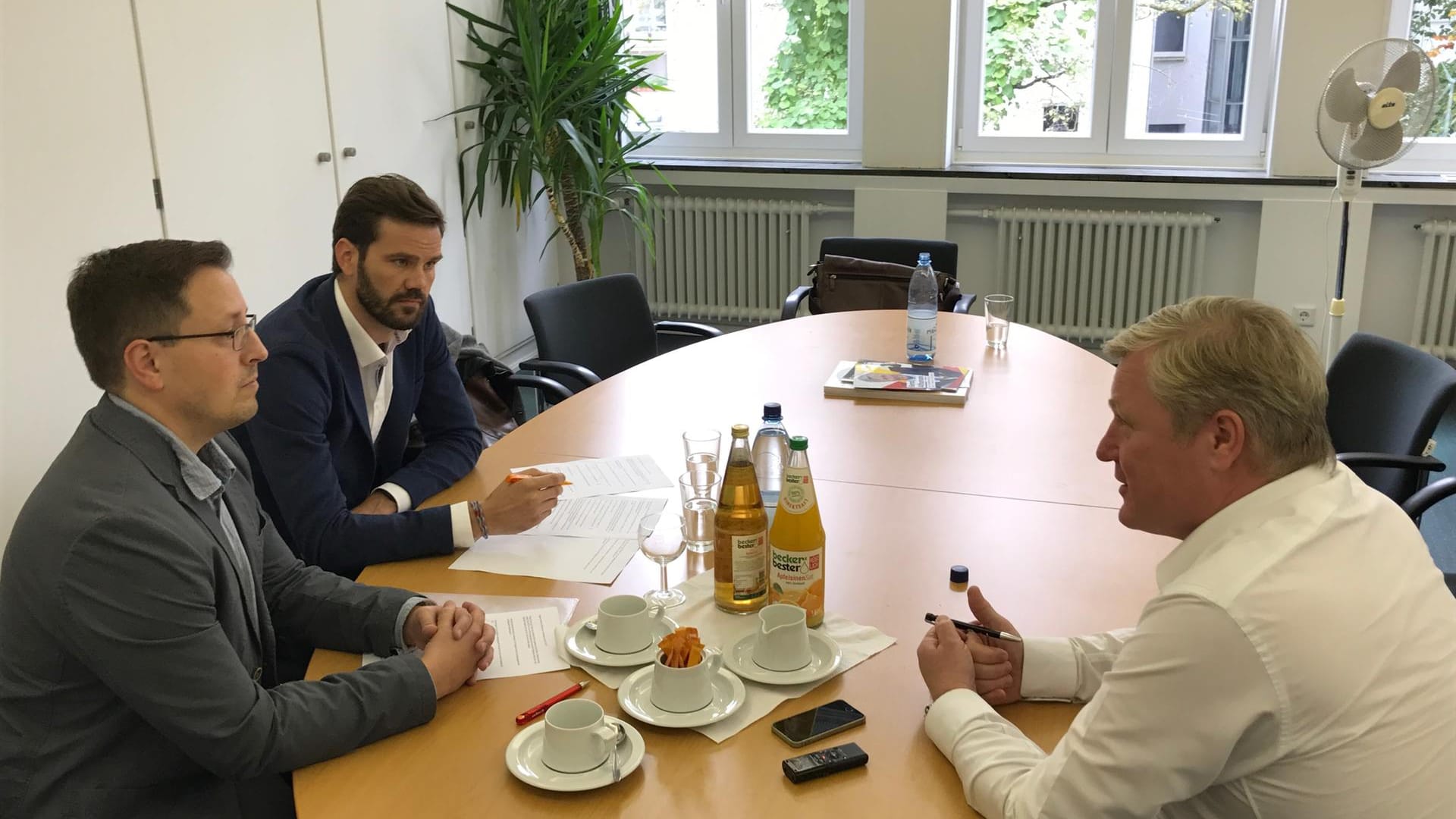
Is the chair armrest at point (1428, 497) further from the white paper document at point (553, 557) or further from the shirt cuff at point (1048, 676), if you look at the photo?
the white paper document at point (553, 557)

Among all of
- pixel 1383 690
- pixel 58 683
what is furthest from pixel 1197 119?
pixel 58 683

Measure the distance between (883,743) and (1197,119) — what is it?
450cm

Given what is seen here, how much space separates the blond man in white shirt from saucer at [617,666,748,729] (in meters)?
0.27

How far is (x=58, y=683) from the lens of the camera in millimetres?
1294

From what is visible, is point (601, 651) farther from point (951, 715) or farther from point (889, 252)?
point (889, 252)

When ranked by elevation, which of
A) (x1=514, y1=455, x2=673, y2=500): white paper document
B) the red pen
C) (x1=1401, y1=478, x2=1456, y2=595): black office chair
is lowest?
(x1=1401, y1=478, x2=1456, y2=595): black office chair

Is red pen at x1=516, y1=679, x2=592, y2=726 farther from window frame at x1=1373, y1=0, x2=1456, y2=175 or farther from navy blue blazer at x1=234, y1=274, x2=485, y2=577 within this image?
window frame at x1=1373, y1=0, x2=1456, y2=175

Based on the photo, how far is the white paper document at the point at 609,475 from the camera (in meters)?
2.10

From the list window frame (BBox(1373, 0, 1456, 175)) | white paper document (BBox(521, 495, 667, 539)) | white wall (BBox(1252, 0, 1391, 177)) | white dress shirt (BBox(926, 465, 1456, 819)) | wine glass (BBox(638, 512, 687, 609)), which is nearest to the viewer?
white dress shirt (BBox(926, 465, 1456, 819))

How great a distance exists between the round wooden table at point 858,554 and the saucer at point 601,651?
1.3 inches

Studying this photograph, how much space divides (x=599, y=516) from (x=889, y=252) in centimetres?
237

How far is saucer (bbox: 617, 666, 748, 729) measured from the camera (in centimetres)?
132

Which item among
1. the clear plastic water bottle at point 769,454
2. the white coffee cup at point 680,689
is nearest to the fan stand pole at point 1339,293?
the clear plastic water bottle at point 769,454

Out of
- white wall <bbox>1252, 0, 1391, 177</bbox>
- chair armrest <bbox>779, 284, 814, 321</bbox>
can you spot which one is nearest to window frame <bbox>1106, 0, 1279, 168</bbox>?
white wall <bbox>1252, 0, 1391, 177</bbox>
